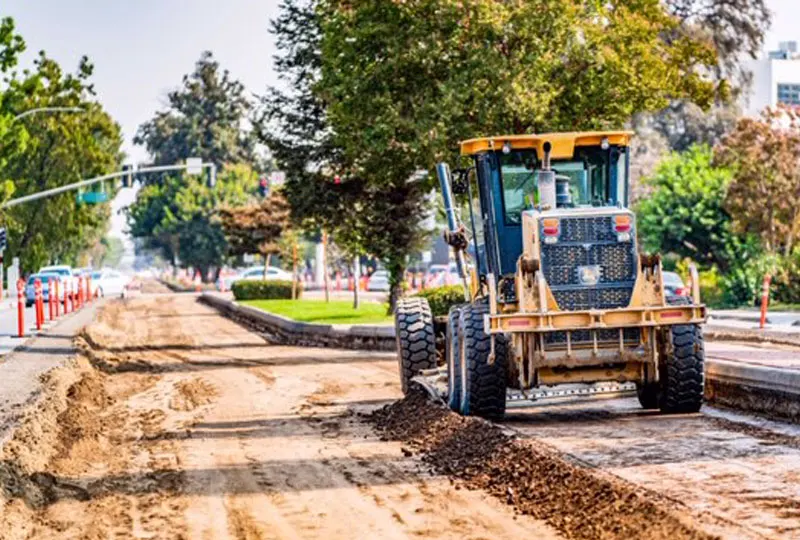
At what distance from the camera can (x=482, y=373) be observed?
15.8 m

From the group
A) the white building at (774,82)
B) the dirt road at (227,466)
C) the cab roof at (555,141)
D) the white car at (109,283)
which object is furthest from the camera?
the white building at (774,82)

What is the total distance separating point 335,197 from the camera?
141 feet

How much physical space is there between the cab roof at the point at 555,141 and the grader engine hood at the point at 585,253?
103 centimetres

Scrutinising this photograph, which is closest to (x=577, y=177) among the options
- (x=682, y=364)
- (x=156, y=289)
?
(x=682, y=364)

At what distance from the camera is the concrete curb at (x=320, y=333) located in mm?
31281

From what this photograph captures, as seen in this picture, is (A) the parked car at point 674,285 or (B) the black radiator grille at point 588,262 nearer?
(B) the black radiator grille at point 588,262

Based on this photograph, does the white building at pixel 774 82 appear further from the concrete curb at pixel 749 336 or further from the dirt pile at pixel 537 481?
the dirt pile at pixel 537 481

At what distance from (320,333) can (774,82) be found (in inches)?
2819

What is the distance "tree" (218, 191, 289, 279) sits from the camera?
70750 millimetres

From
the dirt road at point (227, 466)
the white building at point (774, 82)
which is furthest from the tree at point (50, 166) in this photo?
the dirt road at point (227, 466)

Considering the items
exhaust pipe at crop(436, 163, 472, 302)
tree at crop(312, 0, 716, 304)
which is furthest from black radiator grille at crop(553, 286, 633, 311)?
tree at crop(312, 0, 716, 304)

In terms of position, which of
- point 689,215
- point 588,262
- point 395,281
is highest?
point 689,215

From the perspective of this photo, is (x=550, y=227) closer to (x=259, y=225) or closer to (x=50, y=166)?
(x=259, y=225)

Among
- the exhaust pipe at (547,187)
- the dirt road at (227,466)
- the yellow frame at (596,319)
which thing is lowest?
the dirt road at (227,466)
